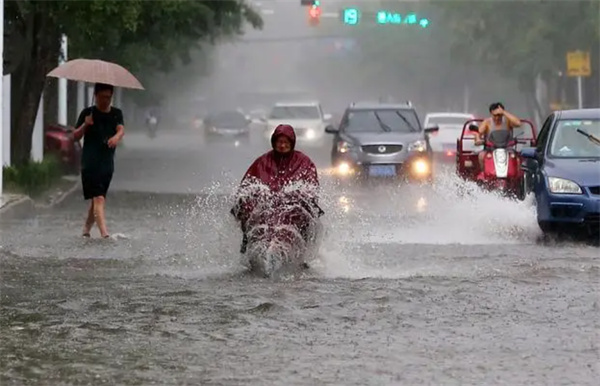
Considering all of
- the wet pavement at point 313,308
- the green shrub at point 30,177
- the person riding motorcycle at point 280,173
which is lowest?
the wet pavement at point 313,308

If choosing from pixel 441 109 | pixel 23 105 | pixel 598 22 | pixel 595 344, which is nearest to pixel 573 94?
pixel 598 22

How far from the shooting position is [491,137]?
66.5ft

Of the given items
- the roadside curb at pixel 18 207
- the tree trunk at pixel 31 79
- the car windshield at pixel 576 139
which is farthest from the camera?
the tree trunk at pixel 31 79

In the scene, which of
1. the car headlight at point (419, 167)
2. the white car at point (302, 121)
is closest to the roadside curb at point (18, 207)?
the car headlight at point (419, 167)

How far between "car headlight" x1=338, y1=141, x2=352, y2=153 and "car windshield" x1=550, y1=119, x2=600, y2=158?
10.9 meters

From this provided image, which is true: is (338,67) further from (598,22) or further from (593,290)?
(593,290)

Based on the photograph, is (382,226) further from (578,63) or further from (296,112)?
(578,63)

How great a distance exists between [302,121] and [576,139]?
110 ft

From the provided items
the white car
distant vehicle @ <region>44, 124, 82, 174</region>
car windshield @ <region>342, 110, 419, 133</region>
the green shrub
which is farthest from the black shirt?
the white car

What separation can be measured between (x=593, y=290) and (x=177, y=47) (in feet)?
129

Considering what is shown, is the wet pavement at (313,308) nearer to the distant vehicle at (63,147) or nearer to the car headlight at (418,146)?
the car headlight at (418,146)

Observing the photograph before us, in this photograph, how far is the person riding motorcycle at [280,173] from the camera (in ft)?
41.0

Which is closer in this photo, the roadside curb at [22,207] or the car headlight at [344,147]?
the roadside curb at [22,207]

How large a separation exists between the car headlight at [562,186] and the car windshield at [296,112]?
3497cm
